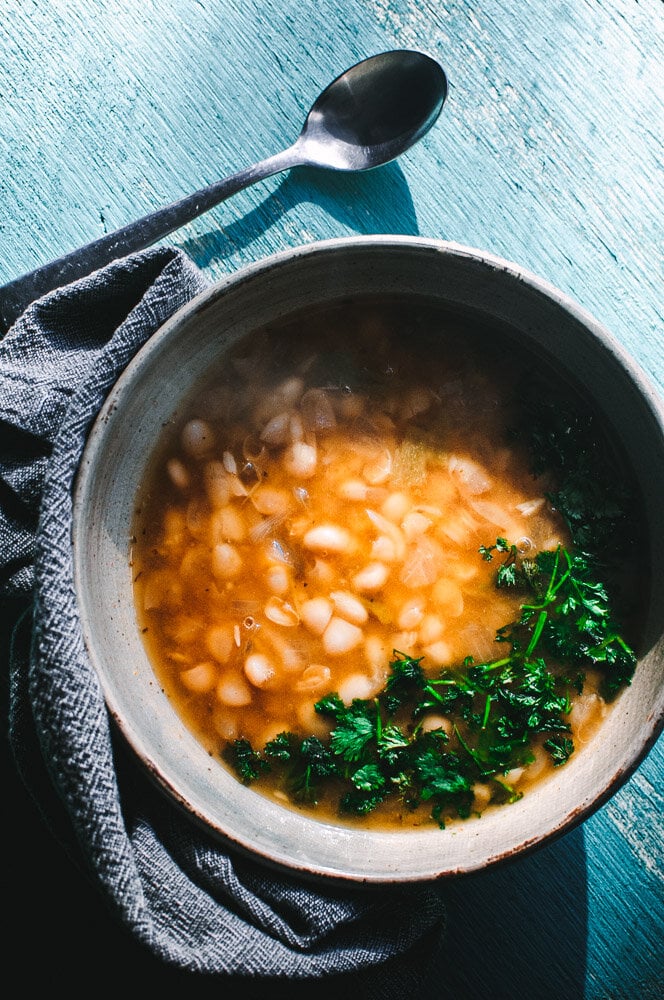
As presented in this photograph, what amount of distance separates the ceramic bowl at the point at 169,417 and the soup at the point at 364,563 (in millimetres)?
36

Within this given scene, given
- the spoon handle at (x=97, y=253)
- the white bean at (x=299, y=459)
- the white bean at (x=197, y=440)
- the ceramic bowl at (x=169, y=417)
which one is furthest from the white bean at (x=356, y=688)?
the spoon handle at (x=97, y=253)

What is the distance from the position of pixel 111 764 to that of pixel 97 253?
0.90 m

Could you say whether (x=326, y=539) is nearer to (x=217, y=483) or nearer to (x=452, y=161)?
(x=217, y=483)

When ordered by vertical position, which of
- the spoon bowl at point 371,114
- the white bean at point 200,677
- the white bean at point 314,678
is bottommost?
the white bean at point 314,678

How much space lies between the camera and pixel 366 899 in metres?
1.30

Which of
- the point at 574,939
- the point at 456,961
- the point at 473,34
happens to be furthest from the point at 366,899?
the point at 473,34

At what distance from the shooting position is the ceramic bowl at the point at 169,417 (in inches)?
48.7

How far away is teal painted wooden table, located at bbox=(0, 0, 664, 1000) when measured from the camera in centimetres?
148

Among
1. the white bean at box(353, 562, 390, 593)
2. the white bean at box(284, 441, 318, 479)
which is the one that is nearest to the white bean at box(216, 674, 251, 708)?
the white bean at box(353, 562, 390, 593)

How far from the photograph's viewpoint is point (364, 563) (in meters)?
1.39

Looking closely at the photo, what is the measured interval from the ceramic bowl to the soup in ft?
0.12

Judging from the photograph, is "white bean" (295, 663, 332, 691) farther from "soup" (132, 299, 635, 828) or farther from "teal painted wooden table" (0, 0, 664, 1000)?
"teal painted wooden table" (0, 0, 664, 1000)

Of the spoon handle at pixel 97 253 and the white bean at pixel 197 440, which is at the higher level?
the spoon handle at pixel 97 253

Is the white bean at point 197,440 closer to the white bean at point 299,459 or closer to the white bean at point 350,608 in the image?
the white bean at point 299,459
